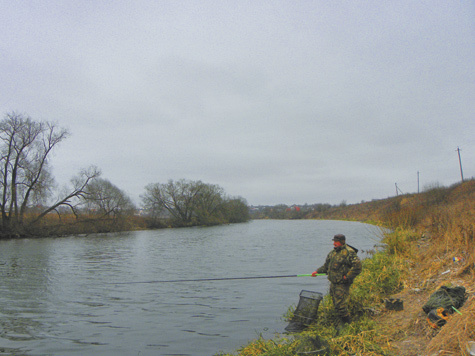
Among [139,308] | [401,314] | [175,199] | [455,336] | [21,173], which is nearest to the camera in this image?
[455,336]

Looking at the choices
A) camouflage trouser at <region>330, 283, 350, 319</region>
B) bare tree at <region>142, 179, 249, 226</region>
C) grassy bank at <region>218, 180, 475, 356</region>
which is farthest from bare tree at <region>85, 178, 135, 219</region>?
camouflage trouser at <region>330, 283, 350, 319</region>

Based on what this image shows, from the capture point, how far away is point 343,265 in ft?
21.2

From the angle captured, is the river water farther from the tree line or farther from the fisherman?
the tree line

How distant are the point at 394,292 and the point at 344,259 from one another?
10.1 ft

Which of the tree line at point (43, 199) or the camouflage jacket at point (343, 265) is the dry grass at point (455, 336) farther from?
the tree line at point (43, 199)

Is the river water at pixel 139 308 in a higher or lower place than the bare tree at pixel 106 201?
lower

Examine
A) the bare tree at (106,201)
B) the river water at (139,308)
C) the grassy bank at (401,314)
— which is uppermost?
the bare tree at (106,201)

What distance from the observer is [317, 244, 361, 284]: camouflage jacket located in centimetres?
637

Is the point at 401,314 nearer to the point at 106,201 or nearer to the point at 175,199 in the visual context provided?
the point at 106,201

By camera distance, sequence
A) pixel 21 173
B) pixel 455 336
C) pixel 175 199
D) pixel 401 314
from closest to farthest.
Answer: pixel 455 336
pixel 401 314
pixel 21 173
pixel 175 199

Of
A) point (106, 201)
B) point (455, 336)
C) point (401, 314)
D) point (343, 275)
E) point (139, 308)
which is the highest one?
point (106, 201)

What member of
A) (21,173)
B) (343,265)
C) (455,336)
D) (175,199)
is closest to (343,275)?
(343,265)

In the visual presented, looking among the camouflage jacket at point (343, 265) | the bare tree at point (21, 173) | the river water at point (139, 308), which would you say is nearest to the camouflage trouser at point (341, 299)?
the camouflage jacket at point (343, 265)

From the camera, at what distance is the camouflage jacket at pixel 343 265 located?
6.37m
